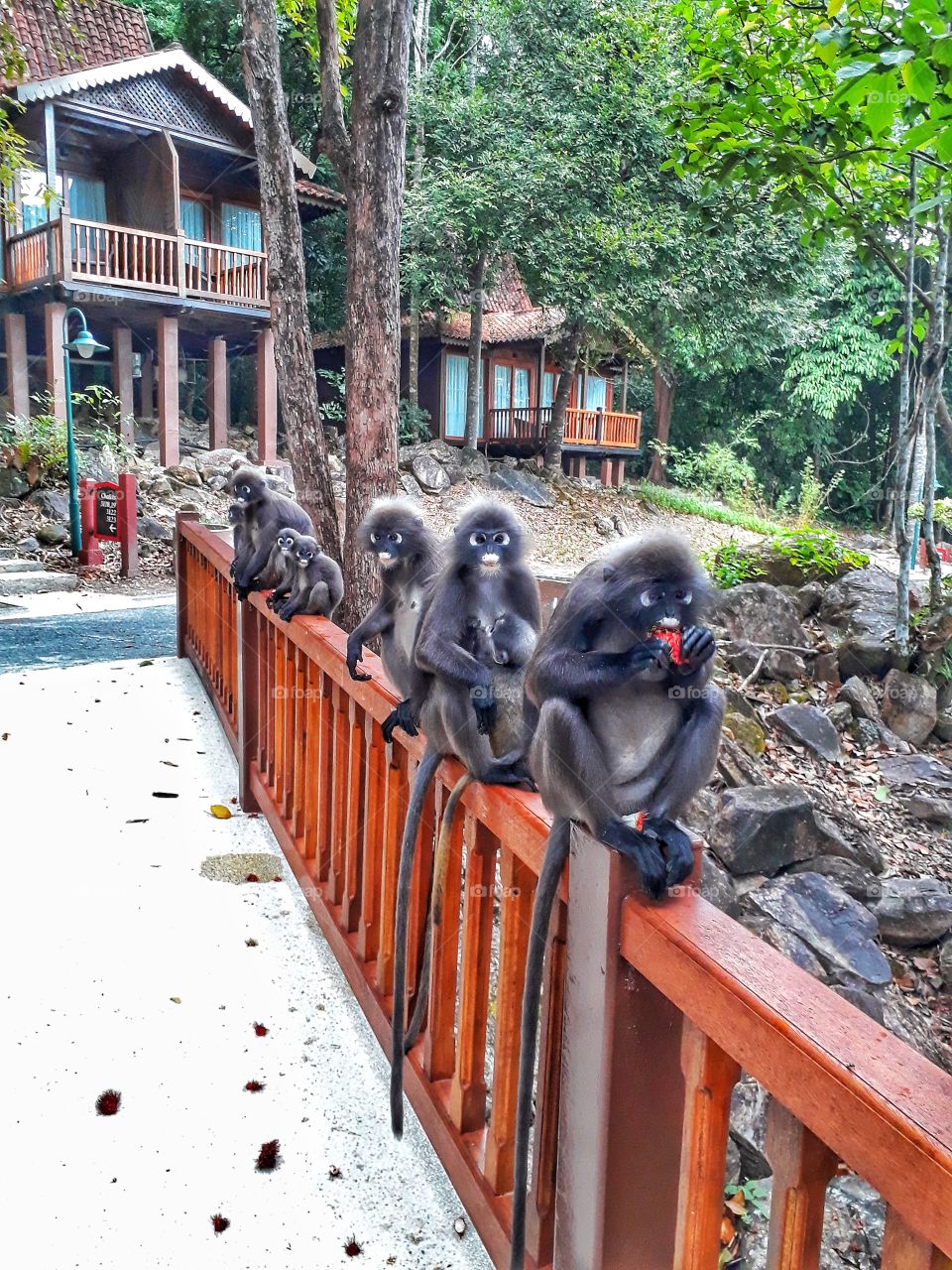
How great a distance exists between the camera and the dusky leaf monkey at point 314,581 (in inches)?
150

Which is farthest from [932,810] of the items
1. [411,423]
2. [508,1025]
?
[411,423]

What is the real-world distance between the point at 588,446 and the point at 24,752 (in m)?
19.3

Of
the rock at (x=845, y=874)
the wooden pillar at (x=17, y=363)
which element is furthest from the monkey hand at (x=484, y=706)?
the wooden pillar at (x=17, y=363)

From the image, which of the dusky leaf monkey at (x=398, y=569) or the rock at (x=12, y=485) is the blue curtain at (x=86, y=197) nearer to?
the rock at (x=12, y=485)

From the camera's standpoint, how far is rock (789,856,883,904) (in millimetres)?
5773

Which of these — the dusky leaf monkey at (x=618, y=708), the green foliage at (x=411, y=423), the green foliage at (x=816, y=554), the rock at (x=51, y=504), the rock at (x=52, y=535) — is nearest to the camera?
the dusky leaf monkey at (x=618, y=708)

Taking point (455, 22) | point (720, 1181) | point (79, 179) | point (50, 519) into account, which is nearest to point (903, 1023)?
point (720, 1181)

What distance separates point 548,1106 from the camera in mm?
1589

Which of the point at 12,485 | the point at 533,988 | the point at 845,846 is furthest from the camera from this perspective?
the point at 12,485

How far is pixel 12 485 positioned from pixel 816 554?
408 inches

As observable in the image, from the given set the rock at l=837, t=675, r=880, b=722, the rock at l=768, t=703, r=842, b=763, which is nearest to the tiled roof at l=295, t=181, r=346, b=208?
the rock at l=837, t=675, r=880, b=722

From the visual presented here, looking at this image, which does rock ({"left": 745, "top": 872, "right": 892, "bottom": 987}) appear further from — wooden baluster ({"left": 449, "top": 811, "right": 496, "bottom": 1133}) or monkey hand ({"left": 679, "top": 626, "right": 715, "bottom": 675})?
monkey hand ({"left": 679, "top": 626, "right": 715, "bottom": 675})

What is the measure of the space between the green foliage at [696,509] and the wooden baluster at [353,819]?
18.4 metres

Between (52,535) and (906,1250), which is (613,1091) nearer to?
(906,1250)
